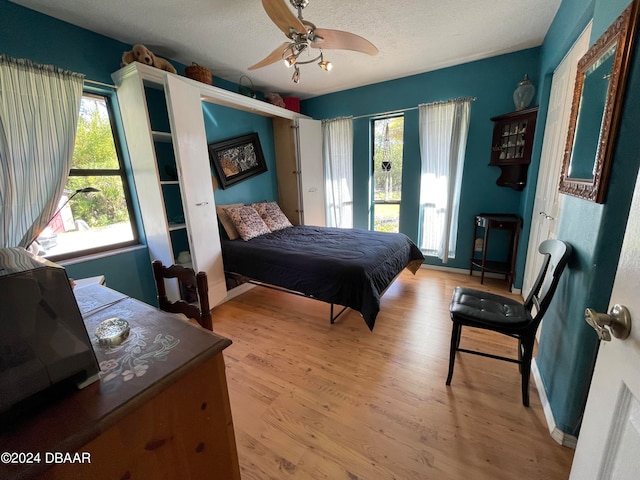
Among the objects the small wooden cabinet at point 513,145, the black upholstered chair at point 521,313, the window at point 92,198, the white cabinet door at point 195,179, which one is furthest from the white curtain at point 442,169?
the window at point 92,198

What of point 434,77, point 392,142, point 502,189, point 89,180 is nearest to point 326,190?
point 392,142

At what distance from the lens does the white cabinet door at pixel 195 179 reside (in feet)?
7.49

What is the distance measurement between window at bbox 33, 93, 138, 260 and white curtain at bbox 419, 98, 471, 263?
10.9 ft

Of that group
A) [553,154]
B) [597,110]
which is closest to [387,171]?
[553,154]

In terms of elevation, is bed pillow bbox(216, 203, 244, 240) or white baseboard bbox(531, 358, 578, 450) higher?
bed pillow bbox(216, 203, 244, 240)

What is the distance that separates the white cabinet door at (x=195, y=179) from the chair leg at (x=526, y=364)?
101 inches

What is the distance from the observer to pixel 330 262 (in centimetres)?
225

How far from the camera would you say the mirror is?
982 millimetres

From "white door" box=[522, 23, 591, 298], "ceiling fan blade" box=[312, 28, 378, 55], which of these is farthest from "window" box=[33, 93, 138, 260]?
"white door" box=[522, 23, 591, 298]

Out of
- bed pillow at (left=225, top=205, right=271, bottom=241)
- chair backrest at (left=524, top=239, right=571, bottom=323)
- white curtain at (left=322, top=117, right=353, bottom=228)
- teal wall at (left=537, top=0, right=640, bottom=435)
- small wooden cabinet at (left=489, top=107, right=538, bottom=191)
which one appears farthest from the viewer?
white curtain at (left=322, top=117, right=353, bottom=228)

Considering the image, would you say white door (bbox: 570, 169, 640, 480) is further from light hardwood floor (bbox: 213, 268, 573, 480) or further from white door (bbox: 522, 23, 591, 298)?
white door (bbox: 522, 23, 591, 298)

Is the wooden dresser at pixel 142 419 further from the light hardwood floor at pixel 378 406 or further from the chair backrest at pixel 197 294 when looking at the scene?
the light hardwood floor at pixel 378 406

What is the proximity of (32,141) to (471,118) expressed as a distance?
4.04 metres

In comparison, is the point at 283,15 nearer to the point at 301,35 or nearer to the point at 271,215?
the point at 301,35
